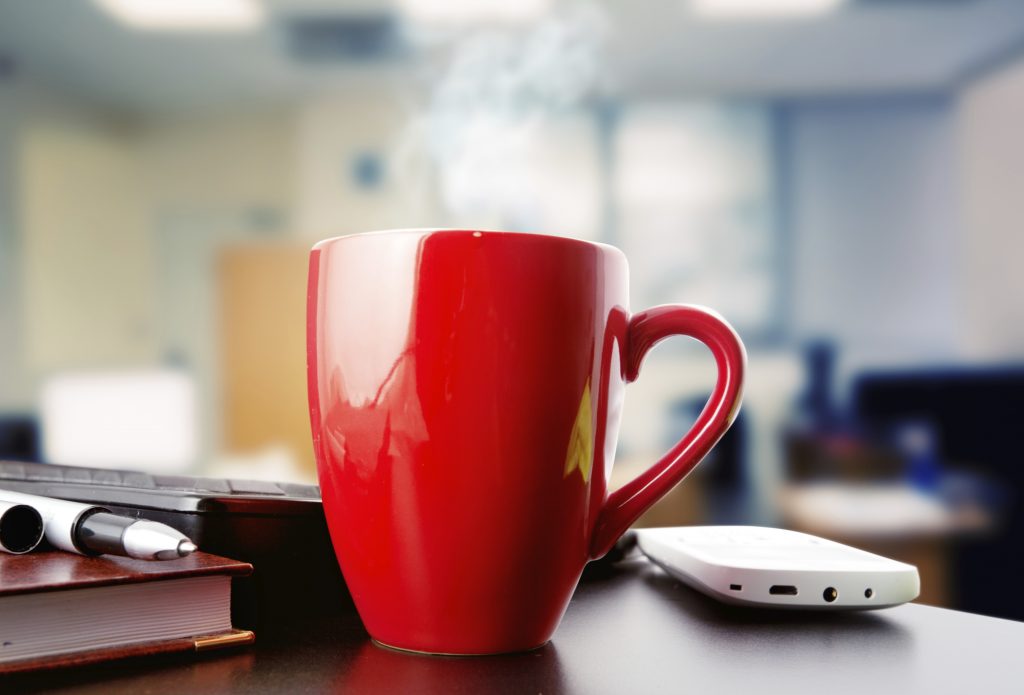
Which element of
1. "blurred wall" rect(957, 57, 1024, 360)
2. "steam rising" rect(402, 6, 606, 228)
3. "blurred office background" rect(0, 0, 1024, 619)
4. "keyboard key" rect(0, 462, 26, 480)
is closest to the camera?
"keyboard key" rect(0, 462, 26, 480)

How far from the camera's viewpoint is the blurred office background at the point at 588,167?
3316 millimetres

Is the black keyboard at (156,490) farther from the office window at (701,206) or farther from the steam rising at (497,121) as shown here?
the office window at (701,206)

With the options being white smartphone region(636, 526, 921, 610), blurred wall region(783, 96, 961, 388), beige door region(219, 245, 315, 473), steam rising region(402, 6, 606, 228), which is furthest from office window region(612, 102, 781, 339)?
white smartphone region(636, 526, 921, 610)

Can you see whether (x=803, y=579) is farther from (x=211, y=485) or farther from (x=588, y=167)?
(x=588, y=167)

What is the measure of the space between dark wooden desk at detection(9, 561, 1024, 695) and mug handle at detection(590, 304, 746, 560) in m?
0.04

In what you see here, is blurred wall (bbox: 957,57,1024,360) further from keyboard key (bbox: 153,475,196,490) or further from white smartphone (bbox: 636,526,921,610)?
keyboard key (bbox: 153,475,196,490)

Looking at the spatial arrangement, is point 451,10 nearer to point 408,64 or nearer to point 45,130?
point 408,64

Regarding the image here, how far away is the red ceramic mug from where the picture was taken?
0.27 meters

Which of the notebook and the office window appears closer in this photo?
the notebook

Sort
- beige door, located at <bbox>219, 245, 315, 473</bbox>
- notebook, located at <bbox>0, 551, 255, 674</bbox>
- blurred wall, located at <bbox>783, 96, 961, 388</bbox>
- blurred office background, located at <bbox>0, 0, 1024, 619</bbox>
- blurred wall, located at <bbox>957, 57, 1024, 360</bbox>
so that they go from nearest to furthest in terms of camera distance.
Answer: notebook, located at <bbox>0, 551, 255, 674</bbox>, beige door, located at <bbox>219, 245, 315, 473</bbox>, blurred office background, located at <bbox>0, 0, 1024, 619</bbox>, blurred wall, located at <bbox>957, 57, 1024, 360</bbox>, blurred wall, located at <bbox>783, 96, 961, 388</bbox>

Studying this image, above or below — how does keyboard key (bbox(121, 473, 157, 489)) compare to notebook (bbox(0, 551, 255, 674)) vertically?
above

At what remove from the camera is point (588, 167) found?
12.8 ft

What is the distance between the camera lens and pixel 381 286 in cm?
27

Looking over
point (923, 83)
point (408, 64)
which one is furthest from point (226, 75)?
point (923, 83)
